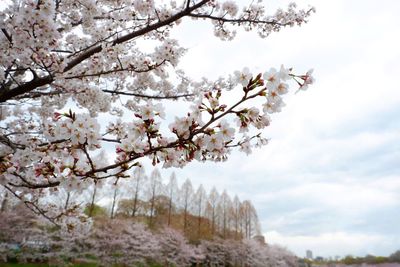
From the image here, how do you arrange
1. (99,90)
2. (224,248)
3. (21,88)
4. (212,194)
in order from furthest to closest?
(212,194), (224,248), (99,90), (21,88)

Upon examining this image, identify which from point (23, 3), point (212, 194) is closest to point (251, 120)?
point (23, 3)

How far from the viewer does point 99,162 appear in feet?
7.86

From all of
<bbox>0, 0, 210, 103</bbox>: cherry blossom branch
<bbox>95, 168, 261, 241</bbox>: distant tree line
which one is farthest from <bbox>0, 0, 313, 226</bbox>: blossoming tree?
<bbox>95, 168, 261, 241</bbox>: distant tree line

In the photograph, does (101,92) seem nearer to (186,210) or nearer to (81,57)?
(81,57)

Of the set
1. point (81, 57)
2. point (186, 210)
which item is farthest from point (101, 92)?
point (186, 210)

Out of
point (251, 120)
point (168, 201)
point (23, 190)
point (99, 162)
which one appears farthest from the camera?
point (168, 201)

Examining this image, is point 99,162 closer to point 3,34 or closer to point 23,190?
point 3,34

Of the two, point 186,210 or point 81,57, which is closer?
point 81,57

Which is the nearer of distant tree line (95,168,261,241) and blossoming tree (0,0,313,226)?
blossoming tree (0,0,313,226)

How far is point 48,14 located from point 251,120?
204cm

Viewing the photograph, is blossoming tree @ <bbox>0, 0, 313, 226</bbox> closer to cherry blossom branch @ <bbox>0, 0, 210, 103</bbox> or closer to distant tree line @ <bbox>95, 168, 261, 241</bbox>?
cherry blossom branch @ <bbox>0, 0, 210, 103</bbox>

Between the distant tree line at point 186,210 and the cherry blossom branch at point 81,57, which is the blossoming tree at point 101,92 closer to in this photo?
the cherry blossom branch at point 81,57

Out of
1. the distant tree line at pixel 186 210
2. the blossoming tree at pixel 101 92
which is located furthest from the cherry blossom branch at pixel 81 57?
the distant tree line at pixel 186 210

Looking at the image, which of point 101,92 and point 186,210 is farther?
point 186,210
